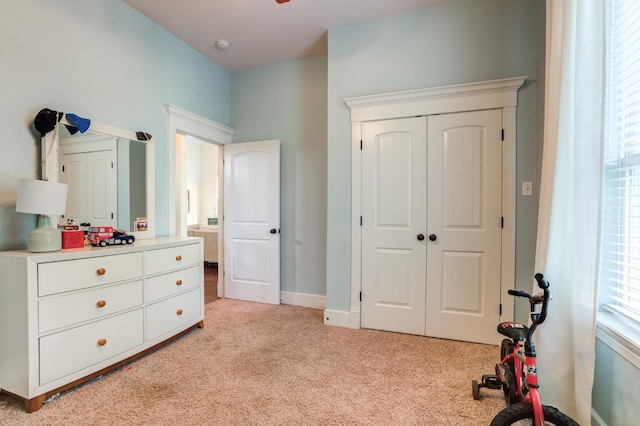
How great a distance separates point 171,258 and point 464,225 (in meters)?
2.53

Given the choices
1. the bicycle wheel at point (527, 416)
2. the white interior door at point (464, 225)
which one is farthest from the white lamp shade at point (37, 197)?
the white interior door at point (464, 225)

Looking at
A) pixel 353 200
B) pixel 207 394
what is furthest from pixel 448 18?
pixel 207 394

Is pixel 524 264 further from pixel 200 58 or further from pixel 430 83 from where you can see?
pixel 200 58

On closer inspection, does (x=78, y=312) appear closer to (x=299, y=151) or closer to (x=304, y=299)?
(x=304, y=299)

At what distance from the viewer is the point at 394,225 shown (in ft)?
9.16

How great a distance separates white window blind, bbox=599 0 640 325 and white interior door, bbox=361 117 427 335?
132 cm

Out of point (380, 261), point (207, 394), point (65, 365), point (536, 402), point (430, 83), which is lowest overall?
point (207, 394)

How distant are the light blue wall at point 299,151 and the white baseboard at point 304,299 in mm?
52

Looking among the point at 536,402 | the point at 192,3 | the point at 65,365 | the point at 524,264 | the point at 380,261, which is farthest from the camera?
the point at 380,261

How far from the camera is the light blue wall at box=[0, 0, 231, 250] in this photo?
1.93m

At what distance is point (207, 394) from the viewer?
5.99 feet

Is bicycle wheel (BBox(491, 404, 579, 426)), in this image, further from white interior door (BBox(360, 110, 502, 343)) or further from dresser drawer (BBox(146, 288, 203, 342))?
dresser drawer (BBox(146, 288, 203, 342))

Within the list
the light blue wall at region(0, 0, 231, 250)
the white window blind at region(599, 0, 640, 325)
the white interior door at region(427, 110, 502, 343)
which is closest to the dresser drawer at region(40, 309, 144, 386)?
the light blue wall at region(0, 0, 231, 250)

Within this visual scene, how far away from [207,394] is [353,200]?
6.34ft
